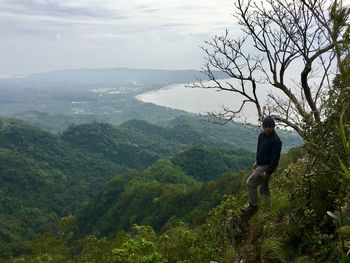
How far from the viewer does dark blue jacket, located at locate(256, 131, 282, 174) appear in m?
5.46

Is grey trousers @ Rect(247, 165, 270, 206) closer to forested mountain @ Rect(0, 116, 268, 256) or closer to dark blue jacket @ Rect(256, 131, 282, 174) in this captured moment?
dark blue jacket @ Rect(256, 131, 282, 174)

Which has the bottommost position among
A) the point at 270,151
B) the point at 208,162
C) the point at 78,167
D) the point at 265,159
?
the point at 78,167

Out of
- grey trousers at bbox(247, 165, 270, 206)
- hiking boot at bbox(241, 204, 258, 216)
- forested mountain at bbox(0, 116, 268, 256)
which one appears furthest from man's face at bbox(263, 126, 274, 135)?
forested mountain at bbox(0, 116, 268, 256)

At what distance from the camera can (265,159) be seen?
5.60 m

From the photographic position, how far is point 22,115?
192m

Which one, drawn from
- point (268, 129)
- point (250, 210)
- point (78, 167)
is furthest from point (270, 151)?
point (78, 167)

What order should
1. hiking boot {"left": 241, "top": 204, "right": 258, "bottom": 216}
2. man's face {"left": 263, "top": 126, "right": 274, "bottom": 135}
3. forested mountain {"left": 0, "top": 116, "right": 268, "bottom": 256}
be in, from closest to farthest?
1. man's face {"left": 263, "top": 126, "right": 274, "bottom": 135}
2. hiking boot {"left": 241, "top": 204, "right": 258, "bottom": 216}
3. forested mountain {"left": 0, "top": 116, "right": 268, "bottom": 256}

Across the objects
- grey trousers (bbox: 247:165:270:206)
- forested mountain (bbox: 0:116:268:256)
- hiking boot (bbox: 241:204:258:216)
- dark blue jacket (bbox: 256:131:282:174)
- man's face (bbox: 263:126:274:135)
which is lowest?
forested mountain (bbox: 0:116:268:256)

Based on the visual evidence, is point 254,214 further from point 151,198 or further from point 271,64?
point 151,198

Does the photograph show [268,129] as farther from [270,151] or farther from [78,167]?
A: [78,167]

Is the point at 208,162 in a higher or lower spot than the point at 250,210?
lower

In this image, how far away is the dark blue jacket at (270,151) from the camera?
5.46m

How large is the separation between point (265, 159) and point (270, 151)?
0.14m

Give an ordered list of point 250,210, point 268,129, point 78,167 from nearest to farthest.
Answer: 1. point 268,129
2. point 250,210
3. point 78,167
